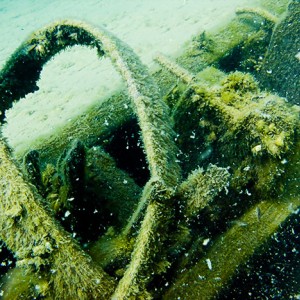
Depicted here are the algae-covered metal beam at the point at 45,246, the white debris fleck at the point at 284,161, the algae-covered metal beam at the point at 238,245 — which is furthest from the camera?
the white debris fleck at the point at 284,161

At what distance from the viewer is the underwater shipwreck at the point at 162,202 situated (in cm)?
153

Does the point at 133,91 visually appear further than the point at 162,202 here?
Yes

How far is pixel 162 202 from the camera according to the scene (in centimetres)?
157

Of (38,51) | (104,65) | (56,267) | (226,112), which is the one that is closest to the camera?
(56,267)

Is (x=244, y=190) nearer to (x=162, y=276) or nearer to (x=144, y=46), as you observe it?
(x=162, y=276)

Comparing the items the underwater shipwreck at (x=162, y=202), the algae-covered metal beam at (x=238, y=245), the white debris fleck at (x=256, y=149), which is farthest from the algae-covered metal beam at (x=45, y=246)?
the white debris fleck at (x=256, y=149)

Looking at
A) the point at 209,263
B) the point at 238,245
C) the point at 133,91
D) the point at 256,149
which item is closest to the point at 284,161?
the point at 256,149

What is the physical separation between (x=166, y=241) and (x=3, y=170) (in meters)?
1.06

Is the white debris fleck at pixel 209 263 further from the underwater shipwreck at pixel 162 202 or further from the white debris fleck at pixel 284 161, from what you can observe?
the white debris fleck at pixel 284 161

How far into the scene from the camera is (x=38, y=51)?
271 cm

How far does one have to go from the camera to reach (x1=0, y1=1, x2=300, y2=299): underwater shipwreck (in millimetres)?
1534

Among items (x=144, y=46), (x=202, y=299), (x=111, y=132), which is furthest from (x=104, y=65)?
(x=202, y=299)

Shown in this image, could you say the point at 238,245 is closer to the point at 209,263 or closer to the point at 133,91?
the point at 209,263

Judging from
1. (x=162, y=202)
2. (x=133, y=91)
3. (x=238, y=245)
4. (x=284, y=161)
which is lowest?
(x=238, y=245)
